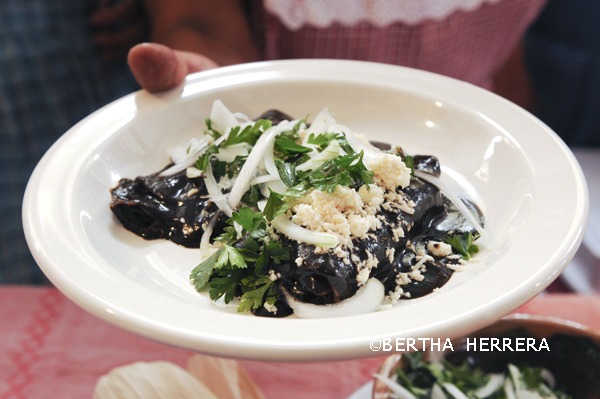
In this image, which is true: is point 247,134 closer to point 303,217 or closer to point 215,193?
point 215,193

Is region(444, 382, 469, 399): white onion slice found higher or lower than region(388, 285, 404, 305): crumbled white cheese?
lower

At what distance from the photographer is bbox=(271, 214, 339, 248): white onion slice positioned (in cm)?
103

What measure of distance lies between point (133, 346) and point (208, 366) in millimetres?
431

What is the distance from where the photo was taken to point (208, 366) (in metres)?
1.43

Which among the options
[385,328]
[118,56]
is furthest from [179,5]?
[385,328]

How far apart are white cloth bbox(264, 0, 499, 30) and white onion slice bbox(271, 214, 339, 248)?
4.49 ft

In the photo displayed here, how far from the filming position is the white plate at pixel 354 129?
0.79 m

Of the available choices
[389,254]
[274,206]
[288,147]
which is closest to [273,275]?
[274,206]

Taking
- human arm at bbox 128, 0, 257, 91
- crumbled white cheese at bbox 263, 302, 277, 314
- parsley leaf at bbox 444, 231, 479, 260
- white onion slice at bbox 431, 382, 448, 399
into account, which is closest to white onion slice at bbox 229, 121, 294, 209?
crumbled white cheese at bbox 263, 302, 277, 314

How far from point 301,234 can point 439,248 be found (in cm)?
38

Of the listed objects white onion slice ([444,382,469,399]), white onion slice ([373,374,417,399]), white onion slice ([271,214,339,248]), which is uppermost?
white onion slice ([271,214,339,248])

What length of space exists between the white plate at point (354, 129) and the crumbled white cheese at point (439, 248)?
0.25 feet

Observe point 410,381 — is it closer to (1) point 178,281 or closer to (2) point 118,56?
(1) point 178,281

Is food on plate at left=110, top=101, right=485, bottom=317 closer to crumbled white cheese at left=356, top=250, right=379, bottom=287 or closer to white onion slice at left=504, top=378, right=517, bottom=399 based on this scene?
crumbled white cheese at left=356, top=250, right=379, bottom=287
